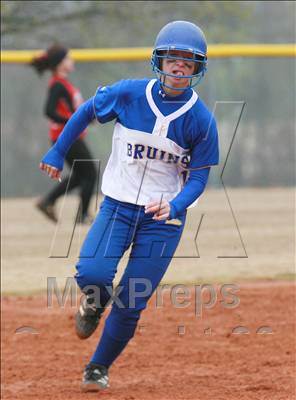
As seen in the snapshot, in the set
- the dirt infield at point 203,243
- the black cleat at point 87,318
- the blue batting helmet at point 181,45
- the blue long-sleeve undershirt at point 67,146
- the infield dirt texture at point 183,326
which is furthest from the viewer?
the dirt infield at point 203,243

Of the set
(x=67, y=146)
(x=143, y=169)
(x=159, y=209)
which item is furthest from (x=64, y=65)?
(x=159, y=209)

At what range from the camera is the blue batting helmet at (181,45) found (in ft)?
14.1

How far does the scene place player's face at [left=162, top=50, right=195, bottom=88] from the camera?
4.30 m

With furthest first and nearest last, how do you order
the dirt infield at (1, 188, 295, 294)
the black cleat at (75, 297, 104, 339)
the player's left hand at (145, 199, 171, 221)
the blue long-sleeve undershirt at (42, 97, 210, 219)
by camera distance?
the dirt infield at (1, 188, 295, 294) < the black cleat at (75, 297, 104, 339) < the blue long-sleeve undershirt at (42, 97, 210, 219) < the player's left hand at (145, 199, 171, 221)

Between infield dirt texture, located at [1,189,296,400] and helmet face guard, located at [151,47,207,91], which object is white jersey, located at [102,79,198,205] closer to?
helmet face guard, located at [151,47,207,91]

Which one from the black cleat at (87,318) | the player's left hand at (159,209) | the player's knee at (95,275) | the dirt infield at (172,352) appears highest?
the player's left hand at (159,209)

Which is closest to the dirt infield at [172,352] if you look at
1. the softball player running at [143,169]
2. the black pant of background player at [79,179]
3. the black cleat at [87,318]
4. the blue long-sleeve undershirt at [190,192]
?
the black cleat at [87,318]

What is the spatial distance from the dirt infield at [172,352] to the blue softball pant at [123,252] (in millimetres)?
531

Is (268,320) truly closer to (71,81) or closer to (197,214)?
→ (197,214)

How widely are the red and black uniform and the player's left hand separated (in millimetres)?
5287

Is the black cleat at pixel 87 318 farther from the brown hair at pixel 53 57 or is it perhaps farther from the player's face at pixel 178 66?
the brown hair at pixel 53 57

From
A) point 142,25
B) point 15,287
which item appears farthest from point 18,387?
point 142,25

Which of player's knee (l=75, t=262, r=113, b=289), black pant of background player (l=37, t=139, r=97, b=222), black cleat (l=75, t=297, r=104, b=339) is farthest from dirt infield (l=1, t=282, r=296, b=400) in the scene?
black pant of background player (l=37, t=139, r=97, b=222)

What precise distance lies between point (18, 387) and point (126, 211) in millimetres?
1289
